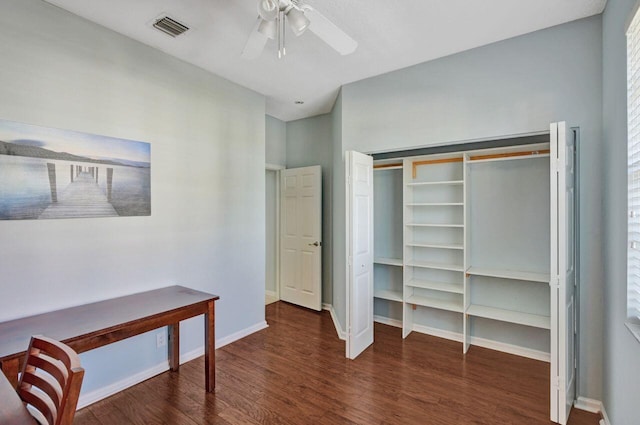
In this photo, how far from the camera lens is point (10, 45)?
6.51 feet

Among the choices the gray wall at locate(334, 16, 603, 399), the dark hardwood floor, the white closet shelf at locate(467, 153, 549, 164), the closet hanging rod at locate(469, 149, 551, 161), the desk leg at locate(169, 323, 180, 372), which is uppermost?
the gray wall at locate(334, 16, 603, 399)

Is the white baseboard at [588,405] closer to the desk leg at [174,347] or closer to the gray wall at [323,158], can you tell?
the gray wall at [323,158]

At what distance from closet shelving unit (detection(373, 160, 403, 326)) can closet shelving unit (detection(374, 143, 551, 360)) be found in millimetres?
13

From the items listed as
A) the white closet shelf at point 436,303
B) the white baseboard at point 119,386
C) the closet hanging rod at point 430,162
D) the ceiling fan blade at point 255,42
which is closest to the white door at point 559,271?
the white closet shelf at point 436,303

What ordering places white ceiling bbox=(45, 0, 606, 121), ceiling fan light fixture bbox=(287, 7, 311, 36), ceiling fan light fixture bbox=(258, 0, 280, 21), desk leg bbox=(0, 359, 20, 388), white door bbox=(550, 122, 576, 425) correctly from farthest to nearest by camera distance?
white ceiling bbox=(45, 0, 606, 121) → white door bbox=(550, 122, 576, 425) → ceiling fan light fixture bbox=(287, 7, 311, 36) → ceiling fan light fixture bbox=(258, 0, 280, 21) → desk leg bbox=(0, 359, 20, 388)

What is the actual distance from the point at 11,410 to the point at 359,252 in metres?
2.58

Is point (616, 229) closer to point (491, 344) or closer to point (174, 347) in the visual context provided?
point (491, 344)

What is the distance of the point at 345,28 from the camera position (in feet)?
8.00

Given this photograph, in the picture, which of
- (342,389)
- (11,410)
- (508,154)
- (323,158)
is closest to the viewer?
(11,410)

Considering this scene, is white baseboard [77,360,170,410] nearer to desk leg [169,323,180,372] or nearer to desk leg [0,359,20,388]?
desk leg [169,323,180,372]

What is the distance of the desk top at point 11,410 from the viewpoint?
3.27 feet

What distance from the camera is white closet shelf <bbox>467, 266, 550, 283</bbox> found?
9.28 feet

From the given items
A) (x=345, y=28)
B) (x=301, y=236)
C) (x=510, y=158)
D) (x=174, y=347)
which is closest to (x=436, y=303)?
(x=510, y=158)

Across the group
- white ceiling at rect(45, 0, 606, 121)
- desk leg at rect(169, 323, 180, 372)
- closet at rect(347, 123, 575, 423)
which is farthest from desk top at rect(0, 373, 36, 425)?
closet at rect(347, 123, 575, 423)
